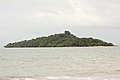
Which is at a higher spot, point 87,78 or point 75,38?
point 75,38

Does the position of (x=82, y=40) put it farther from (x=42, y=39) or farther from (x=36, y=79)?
(x=36, y=79)

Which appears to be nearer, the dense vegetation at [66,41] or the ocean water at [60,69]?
the ocean water at [60,69]

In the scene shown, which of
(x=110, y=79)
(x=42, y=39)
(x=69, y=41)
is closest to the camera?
(x=110, y=79)

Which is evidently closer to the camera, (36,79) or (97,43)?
(36,79)

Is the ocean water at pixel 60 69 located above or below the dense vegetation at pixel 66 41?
below

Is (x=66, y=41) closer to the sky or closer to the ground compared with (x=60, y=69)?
closer to the sky

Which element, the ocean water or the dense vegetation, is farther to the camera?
the dense vegetation

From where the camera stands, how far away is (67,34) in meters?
194

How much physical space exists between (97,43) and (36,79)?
166801 mm

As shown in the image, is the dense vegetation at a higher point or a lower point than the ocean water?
higher

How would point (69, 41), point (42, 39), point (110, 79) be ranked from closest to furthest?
point (110, 79)
point (69, 41)
point (42, 39)

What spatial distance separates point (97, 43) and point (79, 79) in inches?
6568

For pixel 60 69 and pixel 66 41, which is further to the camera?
pixel 66 41

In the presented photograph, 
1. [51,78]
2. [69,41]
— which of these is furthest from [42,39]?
[51,78]
